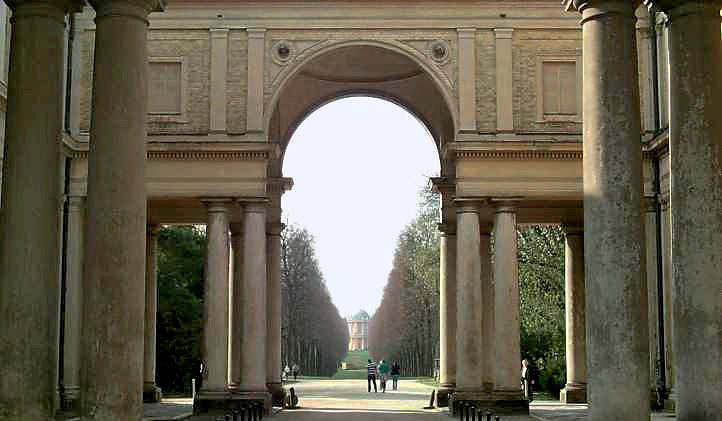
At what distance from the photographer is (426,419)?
36.0 m

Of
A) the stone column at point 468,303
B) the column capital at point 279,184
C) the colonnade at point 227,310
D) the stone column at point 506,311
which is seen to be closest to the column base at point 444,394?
the stone column at point 468,303

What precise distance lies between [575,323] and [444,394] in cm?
607

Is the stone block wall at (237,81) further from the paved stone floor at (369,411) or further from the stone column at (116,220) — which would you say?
the stone column at (116,220)

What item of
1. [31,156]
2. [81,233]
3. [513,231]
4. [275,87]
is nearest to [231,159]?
[275,87]

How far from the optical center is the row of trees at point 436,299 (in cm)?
5675

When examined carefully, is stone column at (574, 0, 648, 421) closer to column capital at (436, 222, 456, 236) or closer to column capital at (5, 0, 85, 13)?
column capital at (5, 0, 85, 13)

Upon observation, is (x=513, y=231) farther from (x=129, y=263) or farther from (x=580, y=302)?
(x=129, y=263)

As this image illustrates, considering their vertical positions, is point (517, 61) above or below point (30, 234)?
above

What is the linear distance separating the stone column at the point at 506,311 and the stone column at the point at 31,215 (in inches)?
914

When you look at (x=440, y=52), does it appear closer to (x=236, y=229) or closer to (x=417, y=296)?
(x=236, y=229)

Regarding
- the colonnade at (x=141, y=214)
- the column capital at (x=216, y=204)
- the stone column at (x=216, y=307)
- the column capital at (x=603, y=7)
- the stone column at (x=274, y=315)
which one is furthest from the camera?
the stone column at (x=274, y=315)

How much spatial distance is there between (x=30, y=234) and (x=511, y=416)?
23.0 metres

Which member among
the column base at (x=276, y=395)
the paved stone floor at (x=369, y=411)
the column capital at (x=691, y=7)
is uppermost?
the column capital at (x=691, y=7)

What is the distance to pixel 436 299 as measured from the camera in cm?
8625
